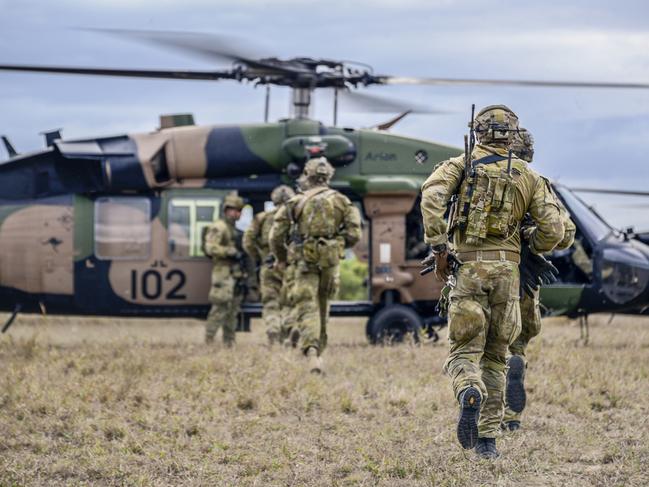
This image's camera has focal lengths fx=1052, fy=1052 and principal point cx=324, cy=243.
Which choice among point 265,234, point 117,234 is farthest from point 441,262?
point 117,234

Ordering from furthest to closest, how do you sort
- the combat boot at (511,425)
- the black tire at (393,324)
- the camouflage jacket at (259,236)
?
the black tire at (393,324)
the camouflage jacket at (259,236)
the combat boot at (511,425)

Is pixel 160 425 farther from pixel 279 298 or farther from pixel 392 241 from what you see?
pixel 392 241

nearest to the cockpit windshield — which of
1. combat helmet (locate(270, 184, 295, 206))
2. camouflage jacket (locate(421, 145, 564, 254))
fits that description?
combat helmet (locate(270, 184, 295, 206))

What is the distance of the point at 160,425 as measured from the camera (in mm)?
6793

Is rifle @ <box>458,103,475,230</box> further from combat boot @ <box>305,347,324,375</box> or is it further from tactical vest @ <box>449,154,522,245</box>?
combat boot @ <box>305,347,324,375</box>

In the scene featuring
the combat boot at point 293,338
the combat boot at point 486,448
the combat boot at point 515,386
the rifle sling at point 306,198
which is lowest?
the combat boot at point 293,338

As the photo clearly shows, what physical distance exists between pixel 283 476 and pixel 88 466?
1.07m

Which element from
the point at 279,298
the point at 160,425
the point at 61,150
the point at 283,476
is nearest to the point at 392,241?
the point at 279,298

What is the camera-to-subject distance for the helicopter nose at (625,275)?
11.3 metres

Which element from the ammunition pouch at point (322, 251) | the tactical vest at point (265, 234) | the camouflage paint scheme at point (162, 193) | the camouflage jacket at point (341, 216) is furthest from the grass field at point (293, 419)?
the tactical vest at point (265, 234)

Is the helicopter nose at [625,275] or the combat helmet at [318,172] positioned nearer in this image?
the combat helmet at [318,172]

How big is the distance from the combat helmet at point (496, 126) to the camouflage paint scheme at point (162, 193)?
585 cm

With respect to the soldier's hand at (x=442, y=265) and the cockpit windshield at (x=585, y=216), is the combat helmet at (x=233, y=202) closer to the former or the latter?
the cockpit windshield at (x=585, y=216)

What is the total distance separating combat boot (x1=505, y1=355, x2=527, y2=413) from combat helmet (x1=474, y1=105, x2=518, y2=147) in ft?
4.91
